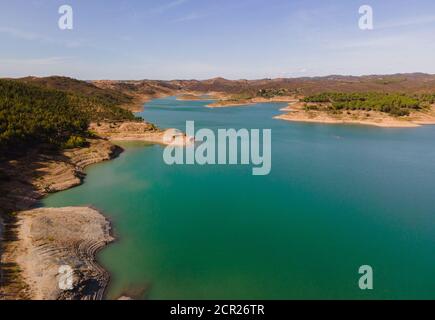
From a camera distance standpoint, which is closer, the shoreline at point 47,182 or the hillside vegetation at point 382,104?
the shoreline at point 47,182

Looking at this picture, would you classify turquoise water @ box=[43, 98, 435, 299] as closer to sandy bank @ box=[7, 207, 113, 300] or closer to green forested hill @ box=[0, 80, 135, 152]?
sandy bank @ box=[7, 207, 113, 300]

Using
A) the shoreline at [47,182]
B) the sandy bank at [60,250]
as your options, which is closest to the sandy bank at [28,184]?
the shoreline at [47,182]

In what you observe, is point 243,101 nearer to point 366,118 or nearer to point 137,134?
point 366,118

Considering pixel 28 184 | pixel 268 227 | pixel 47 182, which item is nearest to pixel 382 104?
pixel 268 227

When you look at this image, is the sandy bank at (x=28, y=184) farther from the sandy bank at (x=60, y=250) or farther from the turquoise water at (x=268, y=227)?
the turquoise water at (x=268, y=227)

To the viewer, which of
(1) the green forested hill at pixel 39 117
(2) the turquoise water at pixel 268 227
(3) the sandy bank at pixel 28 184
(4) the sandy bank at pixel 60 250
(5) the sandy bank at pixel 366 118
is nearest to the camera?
(4) the sandy bank at pixel 60 250

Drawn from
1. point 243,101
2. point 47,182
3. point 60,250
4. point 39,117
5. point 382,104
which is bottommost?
point 60,250
